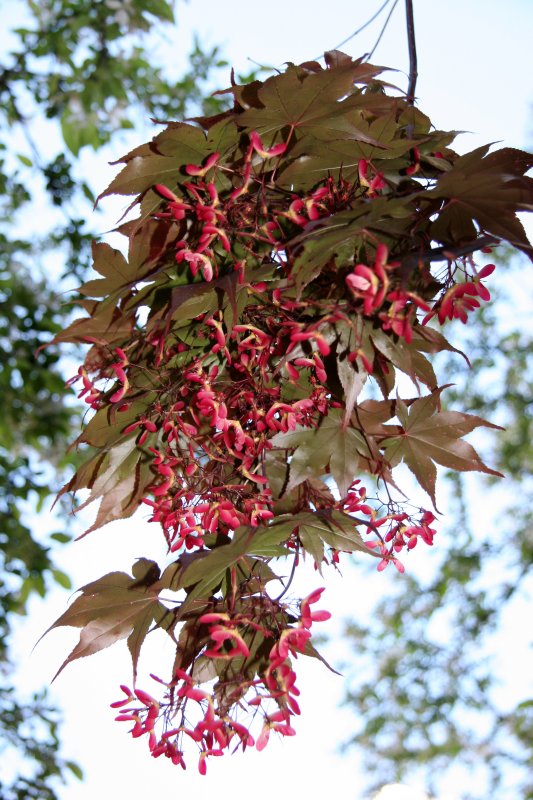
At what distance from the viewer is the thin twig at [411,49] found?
2.38 feet

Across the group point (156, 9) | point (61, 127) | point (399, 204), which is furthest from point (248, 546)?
point (156, 9)

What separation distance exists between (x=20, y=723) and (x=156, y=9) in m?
2.19

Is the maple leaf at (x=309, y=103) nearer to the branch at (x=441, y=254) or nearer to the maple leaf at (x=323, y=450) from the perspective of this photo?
the branch at (x=441, y=254)

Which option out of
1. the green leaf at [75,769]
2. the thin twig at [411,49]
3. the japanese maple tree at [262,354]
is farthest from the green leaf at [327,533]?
the green leaf at [75,769]

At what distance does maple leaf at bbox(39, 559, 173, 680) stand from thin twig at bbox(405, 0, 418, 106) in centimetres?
51

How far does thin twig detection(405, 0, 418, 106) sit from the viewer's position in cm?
73

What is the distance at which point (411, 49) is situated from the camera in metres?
0.76

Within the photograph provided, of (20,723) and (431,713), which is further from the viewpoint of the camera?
(431,713)

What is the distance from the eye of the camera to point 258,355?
65 centimetres

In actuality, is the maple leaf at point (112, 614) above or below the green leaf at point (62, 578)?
below

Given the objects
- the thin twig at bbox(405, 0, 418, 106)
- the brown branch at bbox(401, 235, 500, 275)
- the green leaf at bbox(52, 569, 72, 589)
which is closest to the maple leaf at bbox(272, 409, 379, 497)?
the brown branch at bbox(401, 235, 500, 275)

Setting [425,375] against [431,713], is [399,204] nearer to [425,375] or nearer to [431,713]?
[425,375]

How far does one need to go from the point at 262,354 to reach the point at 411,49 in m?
0.36

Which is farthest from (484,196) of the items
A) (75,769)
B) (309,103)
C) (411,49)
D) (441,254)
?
(75,769)
